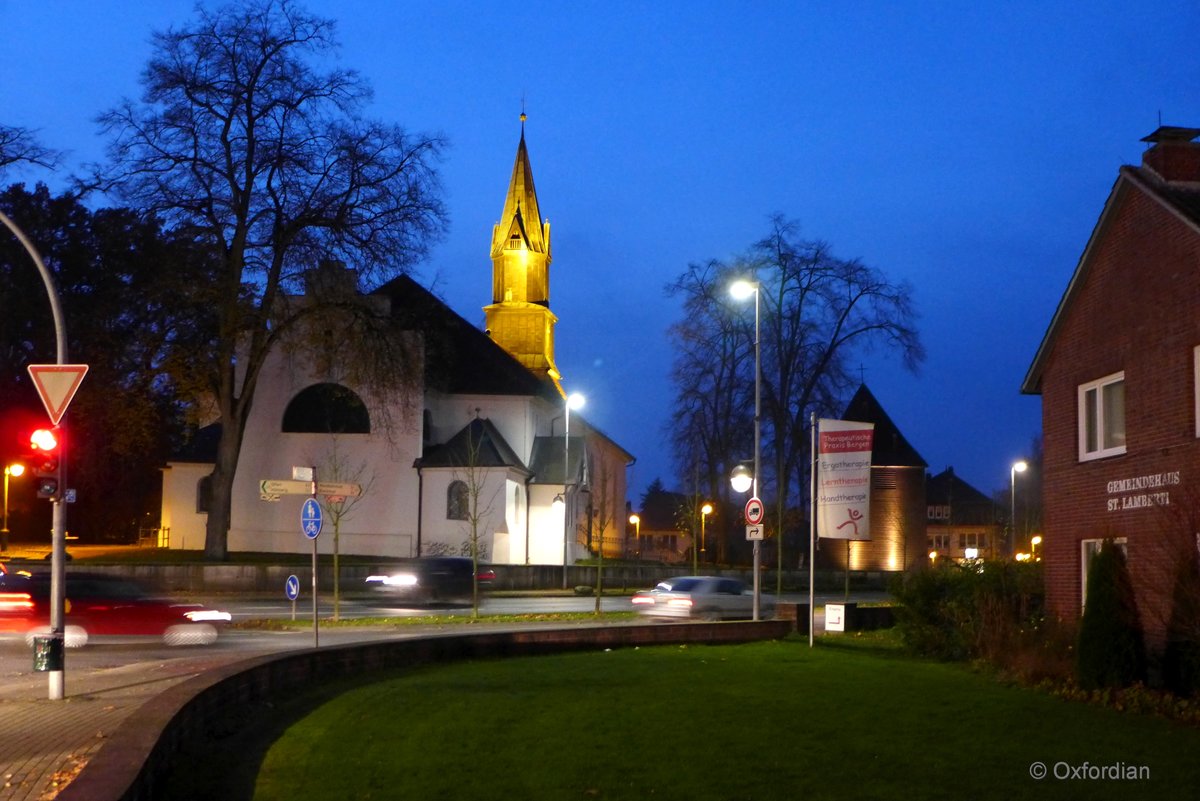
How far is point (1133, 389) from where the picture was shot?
1962 centimetres

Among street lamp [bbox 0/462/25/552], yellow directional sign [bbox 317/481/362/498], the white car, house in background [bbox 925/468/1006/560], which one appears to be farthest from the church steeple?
yellow directional sign [bbox 317/481/362/498]

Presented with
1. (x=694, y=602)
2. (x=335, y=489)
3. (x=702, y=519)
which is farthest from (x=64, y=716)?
(x=702, y=519)

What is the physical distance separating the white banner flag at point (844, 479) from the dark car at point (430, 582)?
19490 mm

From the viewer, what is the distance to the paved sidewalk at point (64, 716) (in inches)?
412

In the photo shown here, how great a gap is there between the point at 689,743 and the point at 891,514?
66231mm

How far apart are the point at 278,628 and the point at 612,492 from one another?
55027 mm

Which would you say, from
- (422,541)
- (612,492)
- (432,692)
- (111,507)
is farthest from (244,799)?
(612,492)

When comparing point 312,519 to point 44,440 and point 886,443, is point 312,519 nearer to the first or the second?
point 44,440

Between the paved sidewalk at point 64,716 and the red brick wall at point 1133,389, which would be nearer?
the paved sidewalk at point 64,716

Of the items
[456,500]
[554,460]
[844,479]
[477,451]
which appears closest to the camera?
[844,479]

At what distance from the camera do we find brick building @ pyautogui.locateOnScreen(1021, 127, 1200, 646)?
58.5 ft

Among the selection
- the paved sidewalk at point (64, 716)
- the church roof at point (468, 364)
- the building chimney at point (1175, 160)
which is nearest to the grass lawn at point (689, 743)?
the paved sidewalk at point (64, 716)

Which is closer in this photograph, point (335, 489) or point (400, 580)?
point (335, 489)

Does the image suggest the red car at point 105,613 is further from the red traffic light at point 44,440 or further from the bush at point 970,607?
the bush at point 970,607
